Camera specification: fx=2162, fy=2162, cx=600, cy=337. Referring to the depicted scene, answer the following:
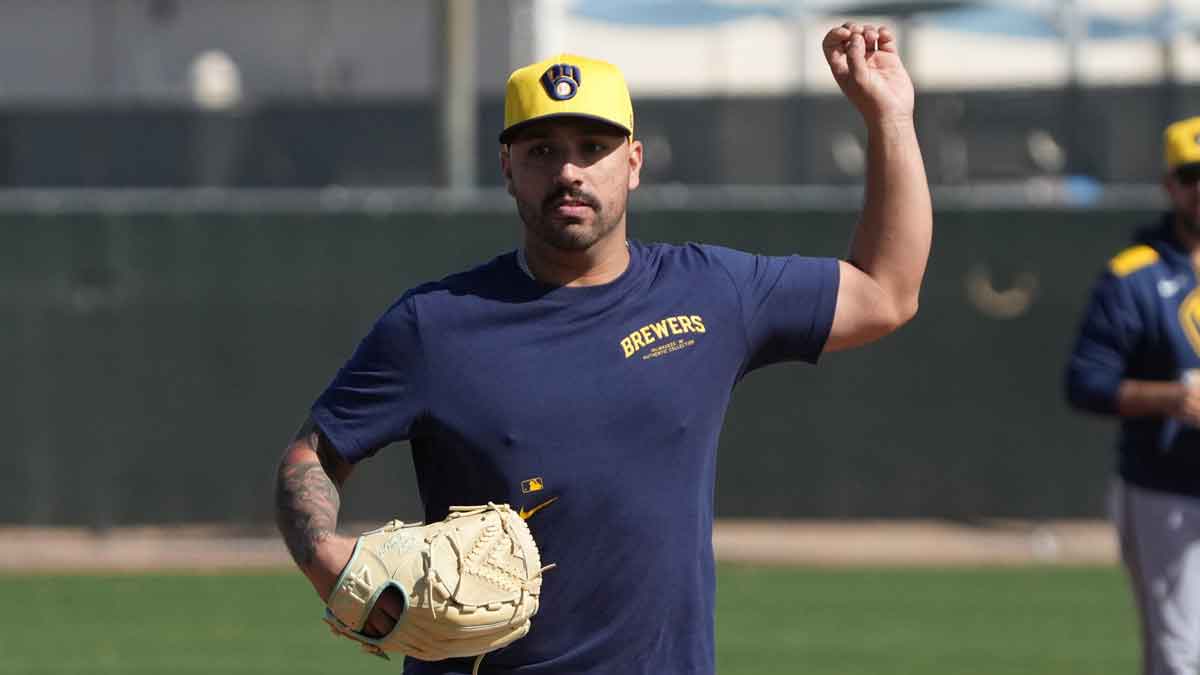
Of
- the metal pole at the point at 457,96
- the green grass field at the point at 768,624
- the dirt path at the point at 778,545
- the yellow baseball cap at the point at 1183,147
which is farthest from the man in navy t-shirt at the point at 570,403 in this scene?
the metal pole at the point at 457,96

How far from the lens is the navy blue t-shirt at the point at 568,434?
167 inches

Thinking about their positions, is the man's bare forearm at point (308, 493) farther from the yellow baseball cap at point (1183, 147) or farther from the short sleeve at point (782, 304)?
the yellow baseball cap at point (1183, 147)

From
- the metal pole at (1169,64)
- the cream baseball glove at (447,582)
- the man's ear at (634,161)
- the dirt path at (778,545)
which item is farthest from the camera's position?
the metal pole at (1169,64)

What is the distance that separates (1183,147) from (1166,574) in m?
1.39

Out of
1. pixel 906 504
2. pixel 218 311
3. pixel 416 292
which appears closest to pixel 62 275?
pixel 218 311

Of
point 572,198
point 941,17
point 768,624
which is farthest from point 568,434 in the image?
point 941,17

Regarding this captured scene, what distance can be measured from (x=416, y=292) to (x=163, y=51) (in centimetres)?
2435

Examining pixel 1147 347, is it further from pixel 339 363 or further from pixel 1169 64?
pixel 1169 64

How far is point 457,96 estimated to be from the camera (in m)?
16.5

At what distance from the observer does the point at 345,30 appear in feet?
90.4

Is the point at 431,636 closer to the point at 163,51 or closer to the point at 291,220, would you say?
the point at 291,220

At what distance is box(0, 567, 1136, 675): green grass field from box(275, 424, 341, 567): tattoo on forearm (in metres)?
5.79

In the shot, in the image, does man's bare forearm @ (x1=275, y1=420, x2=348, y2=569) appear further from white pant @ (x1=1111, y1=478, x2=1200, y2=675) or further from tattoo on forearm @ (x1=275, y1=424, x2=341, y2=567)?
white pant @ (x1=1111, y1=478, x2=1200, y2=675)

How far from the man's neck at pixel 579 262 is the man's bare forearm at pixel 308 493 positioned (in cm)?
56
